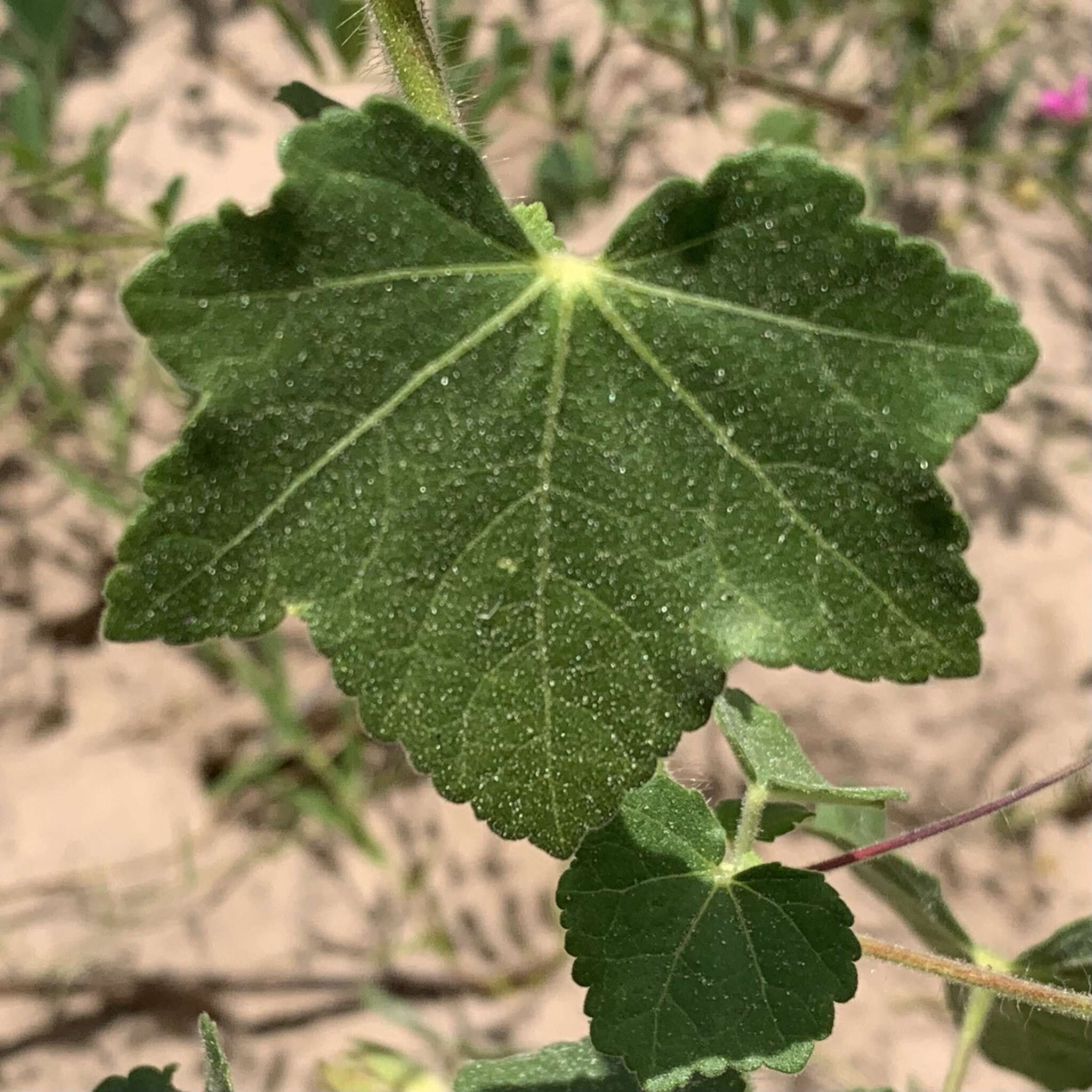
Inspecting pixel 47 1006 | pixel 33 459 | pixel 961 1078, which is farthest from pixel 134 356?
pixel 961 1078

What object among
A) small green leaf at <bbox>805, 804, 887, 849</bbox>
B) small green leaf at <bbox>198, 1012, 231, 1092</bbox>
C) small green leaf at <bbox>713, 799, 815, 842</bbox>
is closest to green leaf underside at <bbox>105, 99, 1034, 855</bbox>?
small green leaf at <bbox>713, 799, 815, 842</bbox>

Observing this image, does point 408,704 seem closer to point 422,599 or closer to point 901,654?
point 422,599

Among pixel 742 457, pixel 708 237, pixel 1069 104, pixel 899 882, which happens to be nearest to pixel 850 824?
pixel 899 882

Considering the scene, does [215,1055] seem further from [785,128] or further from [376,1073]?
[785,128]

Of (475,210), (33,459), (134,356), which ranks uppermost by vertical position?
(134,356)

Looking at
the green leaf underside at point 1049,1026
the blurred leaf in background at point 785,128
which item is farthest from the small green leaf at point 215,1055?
the blurred leaf in background at point 785,128

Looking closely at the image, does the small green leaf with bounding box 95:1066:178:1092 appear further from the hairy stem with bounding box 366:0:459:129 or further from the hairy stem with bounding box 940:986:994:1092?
the hairy stem with bounding box 366:0:459:129

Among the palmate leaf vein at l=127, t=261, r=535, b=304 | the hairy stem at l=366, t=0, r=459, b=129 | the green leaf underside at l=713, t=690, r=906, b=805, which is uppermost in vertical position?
the hairy stem at l=366, t=0, r=459, b=129
